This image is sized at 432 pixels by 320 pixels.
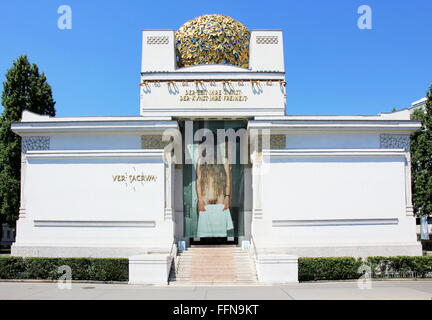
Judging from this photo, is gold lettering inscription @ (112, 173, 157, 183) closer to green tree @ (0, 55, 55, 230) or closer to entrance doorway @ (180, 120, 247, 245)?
entrance doorway @ (180, 120, 247, 245)

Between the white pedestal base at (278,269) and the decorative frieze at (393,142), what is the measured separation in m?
6.75

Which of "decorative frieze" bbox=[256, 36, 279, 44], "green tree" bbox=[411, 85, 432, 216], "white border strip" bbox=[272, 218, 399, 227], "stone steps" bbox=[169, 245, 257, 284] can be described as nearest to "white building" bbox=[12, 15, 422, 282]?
"white border strip" bbox=[272, 218, 399, 227]

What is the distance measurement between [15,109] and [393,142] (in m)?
21.4

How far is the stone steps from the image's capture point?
16953mm

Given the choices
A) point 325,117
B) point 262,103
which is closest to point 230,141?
point 262,103

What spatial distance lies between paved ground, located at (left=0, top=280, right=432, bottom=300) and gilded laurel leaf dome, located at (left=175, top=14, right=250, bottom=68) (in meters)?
10.6

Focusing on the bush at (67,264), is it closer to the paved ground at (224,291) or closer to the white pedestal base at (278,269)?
the paved ground at (224,291)

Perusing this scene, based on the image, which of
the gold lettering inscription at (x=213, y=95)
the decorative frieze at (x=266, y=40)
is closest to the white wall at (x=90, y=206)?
the gold lettering inscription at (x=213, y=95)

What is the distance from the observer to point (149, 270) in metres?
16.4

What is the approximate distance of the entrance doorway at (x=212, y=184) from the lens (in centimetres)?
2052

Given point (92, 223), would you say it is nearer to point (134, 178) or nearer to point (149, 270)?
point (134, 178)

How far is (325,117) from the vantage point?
20.1 metres
